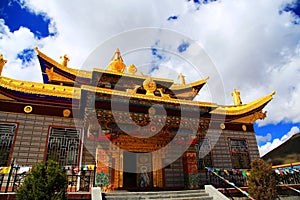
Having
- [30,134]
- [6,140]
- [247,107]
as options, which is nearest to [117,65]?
[30,134]

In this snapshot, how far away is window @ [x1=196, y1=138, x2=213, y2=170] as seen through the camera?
14141mm

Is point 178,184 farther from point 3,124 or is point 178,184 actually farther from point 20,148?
→ point 3,124

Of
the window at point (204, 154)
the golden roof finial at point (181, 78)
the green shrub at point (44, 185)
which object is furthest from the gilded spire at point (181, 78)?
the green shrub at point (44, 185)

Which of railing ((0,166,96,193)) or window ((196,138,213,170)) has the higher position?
window ((196,138,213,170))

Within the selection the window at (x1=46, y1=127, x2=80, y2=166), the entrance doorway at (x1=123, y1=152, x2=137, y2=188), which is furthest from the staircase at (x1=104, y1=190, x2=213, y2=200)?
the window at (x1=46, y1=127, x2=80, y2=166)

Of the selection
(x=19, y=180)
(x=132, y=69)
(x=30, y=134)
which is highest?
(x=132, y=69)

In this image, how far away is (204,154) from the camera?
1458 centimetres

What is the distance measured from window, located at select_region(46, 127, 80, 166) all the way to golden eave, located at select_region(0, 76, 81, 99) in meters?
1.94

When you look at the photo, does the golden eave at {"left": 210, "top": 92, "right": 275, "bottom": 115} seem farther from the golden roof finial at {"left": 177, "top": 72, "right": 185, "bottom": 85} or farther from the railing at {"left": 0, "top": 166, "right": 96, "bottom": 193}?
the railing at {"left": 0, "top": 166, "right": 96, "bottom": 193}

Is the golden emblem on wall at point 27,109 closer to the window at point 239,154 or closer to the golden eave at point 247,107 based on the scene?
the golden eave at point 247,107

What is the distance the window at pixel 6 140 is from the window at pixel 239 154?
1359cm

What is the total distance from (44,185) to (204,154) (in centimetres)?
1105

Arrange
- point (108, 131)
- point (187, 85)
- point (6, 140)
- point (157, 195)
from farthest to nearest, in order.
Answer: point (187, 85) → point (6, 140) → point (108, 131) → point (157, 195)

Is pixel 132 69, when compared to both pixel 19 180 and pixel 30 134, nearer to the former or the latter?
pixel 30 134
